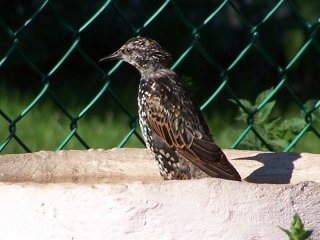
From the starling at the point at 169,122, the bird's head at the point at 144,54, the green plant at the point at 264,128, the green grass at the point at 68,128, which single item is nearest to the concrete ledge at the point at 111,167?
the starling at the point at 169,122

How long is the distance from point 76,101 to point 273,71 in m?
1.94

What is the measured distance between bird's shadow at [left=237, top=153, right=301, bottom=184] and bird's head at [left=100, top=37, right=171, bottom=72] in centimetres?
61

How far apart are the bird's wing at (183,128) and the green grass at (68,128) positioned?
6.54ft

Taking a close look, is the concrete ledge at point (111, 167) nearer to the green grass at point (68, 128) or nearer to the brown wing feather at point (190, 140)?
the brown wing feather at point (190, 140)

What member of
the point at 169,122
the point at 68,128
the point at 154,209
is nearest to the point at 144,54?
the point at 169,122

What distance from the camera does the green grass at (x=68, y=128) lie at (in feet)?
21.6

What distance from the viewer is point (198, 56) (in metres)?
8.55

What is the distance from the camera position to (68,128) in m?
6.86

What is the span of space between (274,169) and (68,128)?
2.74 m

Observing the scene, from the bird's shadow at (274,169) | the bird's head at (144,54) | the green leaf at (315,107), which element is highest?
the bird's head at (144,54)

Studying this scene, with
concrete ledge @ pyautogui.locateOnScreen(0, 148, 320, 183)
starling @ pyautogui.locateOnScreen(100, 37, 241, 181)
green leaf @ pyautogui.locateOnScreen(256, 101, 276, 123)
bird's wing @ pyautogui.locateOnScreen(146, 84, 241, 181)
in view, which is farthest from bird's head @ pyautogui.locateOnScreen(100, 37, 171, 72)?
green leaf @ pyautogui.locateOnScreen(256, 101, 276, 123)

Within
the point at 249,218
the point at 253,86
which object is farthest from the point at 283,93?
the point at 249,218

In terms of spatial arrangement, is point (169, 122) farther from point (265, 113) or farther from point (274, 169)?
point (265, 113)

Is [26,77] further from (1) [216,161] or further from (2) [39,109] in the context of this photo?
(1) [216,161]
